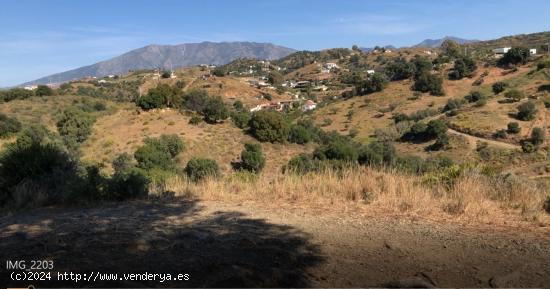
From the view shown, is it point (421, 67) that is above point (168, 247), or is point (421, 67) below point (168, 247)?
above

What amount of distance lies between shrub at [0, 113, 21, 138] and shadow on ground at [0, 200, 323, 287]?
1299 inches

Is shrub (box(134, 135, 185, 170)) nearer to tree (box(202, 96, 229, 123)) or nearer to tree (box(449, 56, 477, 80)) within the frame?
tree (box(202, 96, 229, 123))

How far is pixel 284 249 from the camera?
4816 mm

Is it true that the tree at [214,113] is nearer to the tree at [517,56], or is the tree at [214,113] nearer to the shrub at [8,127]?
the shrub at [8,127]

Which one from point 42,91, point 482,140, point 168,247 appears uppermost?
point 42,91

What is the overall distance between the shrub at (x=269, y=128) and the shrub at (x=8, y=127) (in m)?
18.6

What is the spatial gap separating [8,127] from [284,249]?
36976mm

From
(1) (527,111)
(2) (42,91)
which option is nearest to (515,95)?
(1) (527,111)

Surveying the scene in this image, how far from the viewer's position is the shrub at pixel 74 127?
37.5 metres

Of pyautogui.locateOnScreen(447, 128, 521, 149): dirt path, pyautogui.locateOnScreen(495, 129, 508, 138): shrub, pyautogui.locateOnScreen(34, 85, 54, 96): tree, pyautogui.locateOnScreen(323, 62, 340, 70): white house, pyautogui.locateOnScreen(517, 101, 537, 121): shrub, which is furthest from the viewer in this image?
pyautogui.locateOnScreen(323, 62, 340, 70): white house

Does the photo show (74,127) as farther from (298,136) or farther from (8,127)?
(298,136)

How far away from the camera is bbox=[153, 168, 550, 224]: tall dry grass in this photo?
6.40m

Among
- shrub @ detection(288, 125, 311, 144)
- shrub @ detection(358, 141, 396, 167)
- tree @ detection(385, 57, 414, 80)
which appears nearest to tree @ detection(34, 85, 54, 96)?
shrub @ detection(288, 125, 311, 144)

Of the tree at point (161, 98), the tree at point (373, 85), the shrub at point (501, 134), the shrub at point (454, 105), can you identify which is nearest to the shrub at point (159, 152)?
the tree at point (161, 98)
